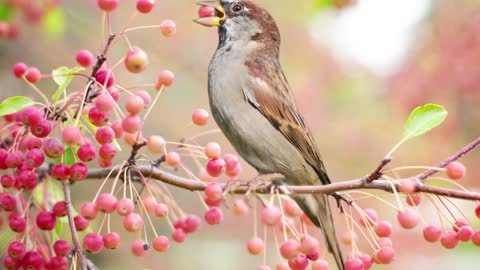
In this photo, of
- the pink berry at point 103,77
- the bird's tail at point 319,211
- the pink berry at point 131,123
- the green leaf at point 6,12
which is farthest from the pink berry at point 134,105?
the green leaf at point 6,12

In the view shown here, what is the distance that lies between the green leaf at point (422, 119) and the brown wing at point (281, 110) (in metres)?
1.13

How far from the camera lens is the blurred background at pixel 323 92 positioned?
5.36m

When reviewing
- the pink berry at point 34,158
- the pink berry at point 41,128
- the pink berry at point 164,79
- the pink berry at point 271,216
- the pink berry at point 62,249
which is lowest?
the pink berry at point 62,249

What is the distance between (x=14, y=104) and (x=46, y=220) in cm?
41

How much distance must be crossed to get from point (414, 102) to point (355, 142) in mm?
553

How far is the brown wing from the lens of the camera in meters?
3.41

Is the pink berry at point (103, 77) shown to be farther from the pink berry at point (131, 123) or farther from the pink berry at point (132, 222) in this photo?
the pink berry at point (132, 222)

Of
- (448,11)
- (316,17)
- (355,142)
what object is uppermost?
(448,11)

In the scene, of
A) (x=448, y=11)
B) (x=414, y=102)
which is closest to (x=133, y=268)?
(x=414, y=102)

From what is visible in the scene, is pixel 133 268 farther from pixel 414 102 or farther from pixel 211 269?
pixel 414 102

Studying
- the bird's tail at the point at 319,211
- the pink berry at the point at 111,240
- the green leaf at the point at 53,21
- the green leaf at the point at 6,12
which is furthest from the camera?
the green leaf at the point at 53,21

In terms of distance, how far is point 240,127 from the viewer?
328 cm

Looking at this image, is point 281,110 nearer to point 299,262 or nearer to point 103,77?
point 299,262

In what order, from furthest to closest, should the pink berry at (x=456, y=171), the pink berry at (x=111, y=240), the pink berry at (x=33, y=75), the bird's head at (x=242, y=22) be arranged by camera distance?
the bird's head at (x=242, y=22) < the pink berry at (x=33, y=75) < the pink berry at (x=111, y=240) < the pink berry at (x=456, y=171)
